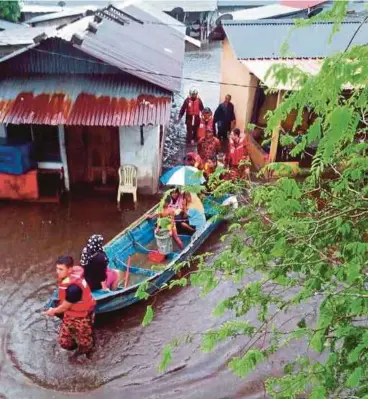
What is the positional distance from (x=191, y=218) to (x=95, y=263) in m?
3.03

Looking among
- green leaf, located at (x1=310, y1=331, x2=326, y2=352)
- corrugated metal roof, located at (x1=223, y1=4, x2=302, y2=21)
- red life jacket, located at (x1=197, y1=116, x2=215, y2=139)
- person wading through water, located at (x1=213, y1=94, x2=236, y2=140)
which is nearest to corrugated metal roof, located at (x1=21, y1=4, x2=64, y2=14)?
corrugated metal roof, located at (x1=223, y1=4, x2=302, y2=21)

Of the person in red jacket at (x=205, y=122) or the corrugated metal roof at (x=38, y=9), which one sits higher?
the corrugated metal roof at (x=38, y=9)

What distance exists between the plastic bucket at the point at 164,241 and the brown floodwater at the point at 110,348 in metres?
0.86

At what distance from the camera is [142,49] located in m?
14.6

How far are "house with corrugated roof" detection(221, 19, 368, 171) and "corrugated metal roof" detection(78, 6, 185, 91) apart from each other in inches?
78.9

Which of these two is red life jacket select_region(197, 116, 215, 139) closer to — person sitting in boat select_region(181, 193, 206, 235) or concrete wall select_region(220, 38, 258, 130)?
concrete wall select_region(220, 38, 258, 130)

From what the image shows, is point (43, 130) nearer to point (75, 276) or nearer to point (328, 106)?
point (75, 276)

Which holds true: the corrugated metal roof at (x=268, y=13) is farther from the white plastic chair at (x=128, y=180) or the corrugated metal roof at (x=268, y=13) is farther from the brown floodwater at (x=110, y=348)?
the brown floodwater at (x=110, y=348)

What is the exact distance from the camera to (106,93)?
11656mm

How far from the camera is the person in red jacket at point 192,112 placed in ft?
51.7

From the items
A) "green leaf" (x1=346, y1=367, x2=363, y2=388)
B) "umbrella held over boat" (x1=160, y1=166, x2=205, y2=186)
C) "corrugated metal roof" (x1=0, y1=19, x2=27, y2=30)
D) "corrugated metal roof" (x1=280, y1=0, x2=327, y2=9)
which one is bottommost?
"umbrella held over boat" (x1=160, y1=166, x2=205, y2=186)

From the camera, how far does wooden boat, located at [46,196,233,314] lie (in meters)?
8.06

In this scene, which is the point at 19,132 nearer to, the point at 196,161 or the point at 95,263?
the point at 196,161

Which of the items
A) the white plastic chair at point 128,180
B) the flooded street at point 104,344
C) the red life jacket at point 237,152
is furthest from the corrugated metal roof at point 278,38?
the flooded street at point 104,344
